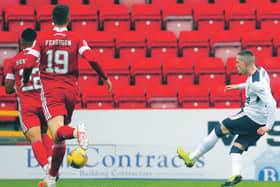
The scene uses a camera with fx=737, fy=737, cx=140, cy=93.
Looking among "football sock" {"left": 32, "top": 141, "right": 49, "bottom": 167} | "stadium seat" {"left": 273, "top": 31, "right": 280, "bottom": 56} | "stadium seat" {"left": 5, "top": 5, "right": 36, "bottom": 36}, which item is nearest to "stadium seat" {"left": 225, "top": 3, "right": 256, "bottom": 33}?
"stadium seat" {"left": 273, "top": 31, "right": 280, "bottom": 56}

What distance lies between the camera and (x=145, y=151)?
1109 cm

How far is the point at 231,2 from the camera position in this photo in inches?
558

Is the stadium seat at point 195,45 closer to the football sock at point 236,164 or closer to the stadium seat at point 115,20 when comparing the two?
the stadium seat at point 115,20

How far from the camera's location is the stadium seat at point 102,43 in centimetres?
1301

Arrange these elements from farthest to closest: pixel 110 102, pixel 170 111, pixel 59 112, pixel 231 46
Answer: pixel 231 46, pixel 110 102, pixel 170 111, pixel 59 112

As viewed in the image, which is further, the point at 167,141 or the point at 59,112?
the point at 167,141

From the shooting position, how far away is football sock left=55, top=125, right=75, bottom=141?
7.46 m

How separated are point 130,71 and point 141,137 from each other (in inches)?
69.1

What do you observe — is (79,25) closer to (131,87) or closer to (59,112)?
(131,87)

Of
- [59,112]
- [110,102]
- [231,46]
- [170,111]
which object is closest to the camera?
[59,112]

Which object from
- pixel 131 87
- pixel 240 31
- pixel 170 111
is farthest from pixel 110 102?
pixel 240 31

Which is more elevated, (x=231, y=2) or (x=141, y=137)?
(x=231, y=2)

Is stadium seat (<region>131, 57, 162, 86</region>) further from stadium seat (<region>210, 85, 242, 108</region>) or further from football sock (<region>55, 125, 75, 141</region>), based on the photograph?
football sock (<region>55, 125, 75, 141</region>)

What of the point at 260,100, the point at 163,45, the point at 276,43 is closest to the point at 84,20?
the point at 163,45
